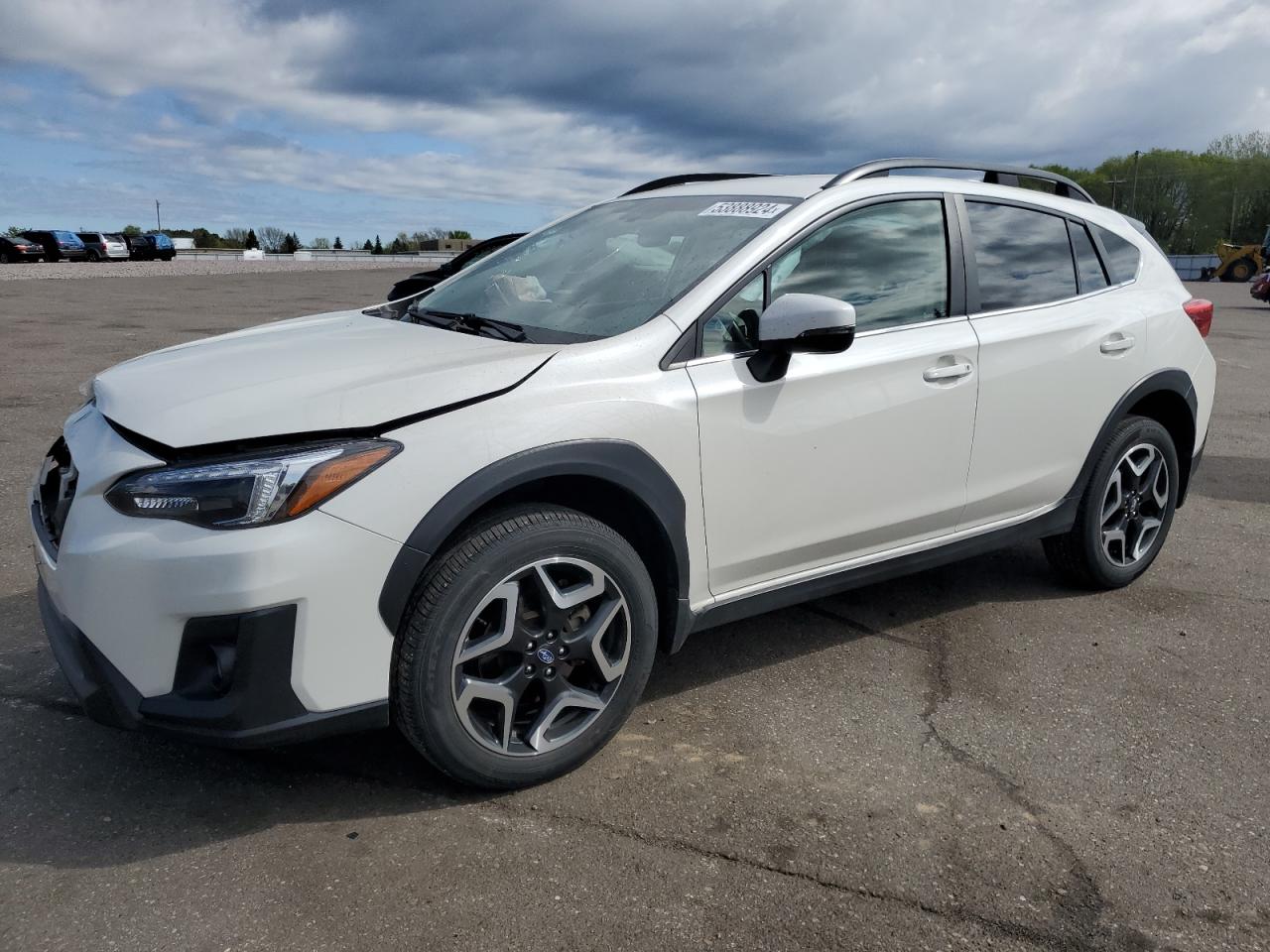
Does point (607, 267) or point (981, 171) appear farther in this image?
point (981, 171)

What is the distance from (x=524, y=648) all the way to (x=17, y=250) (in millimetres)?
52184

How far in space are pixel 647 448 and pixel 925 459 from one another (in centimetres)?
118

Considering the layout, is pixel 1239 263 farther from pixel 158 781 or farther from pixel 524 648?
pixel 158 781

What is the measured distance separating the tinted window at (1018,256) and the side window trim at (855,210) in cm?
9

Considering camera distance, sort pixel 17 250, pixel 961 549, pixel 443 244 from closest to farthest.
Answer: pixel 961 549
pixel 17 250
pixel 443 244

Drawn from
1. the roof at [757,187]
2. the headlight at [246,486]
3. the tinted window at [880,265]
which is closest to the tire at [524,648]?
the headlight at [246,486]

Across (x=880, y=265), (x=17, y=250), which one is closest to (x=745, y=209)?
(x=880, y=265)

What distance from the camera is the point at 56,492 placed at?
2.92 meters

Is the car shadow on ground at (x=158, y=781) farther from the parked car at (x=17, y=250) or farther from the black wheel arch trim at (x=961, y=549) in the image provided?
the parked car at (x=17, y=250)

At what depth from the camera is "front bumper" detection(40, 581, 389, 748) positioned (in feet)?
7.91

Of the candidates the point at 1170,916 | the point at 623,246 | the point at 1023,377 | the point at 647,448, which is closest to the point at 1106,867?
the point at 1170,916

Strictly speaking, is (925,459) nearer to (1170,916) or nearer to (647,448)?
(647,448)

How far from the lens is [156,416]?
2.66 m

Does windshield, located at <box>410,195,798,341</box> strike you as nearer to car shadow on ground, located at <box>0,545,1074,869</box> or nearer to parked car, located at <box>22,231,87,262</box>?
car shadow on ground, located at <box>0,545,1074,869</box>
